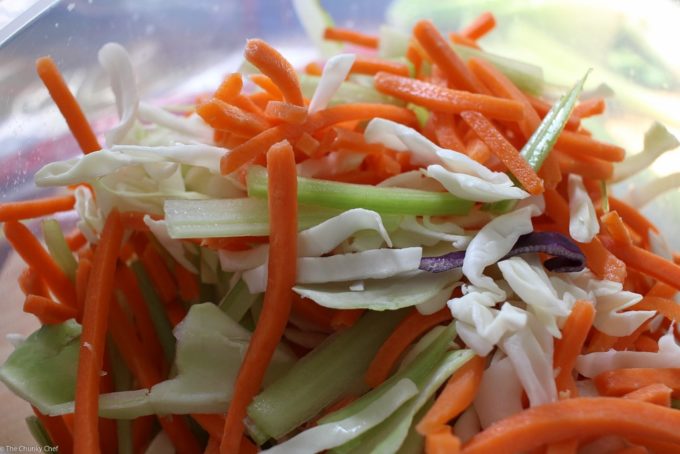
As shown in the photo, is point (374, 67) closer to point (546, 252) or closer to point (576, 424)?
point (546, 252)

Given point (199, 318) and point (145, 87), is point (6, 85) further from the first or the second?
point (199, 318)

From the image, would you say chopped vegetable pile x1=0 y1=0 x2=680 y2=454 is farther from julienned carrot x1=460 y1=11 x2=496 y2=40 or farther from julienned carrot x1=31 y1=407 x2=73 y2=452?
julienned carrot x1=460 y1=11 x2=496 y2=40

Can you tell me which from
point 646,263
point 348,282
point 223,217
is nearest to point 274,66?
point 223,217

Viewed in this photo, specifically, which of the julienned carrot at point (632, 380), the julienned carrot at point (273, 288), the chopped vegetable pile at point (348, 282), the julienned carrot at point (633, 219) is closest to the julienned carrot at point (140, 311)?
the chopped vegetable pile at point (348, 282)

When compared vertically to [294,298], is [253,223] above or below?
above

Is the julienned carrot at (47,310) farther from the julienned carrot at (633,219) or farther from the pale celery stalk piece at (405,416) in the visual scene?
the julienned carrot at (633,219)

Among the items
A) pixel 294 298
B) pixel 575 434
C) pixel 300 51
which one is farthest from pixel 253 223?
pixel 300 51

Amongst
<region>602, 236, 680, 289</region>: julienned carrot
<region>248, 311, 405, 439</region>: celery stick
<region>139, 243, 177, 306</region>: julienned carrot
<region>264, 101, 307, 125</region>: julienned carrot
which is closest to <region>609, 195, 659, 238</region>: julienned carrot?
<region>602, 236, 680, 289</region>: julienned carrot
